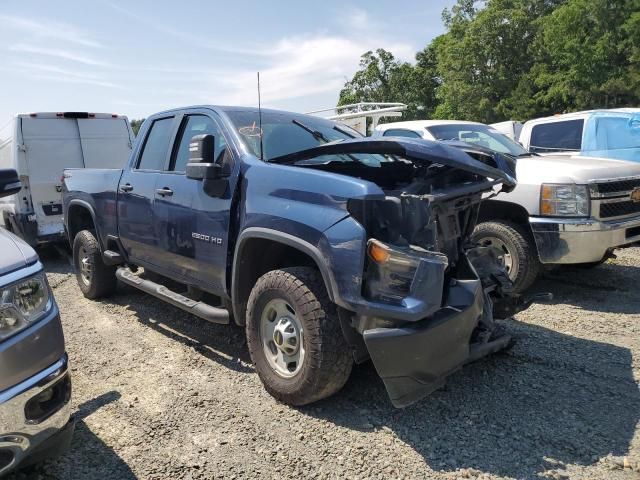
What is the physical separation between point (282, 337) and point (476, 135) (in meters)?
5.06

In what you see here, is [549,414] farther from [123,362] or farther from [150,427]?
[123,362]

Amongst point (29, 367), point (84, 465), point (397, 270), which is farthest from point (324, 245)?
point (84, 465)

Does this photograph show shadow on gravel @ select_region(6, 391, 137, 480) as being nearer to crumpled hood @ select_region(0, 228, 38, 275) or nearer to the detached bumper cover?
crumpled hood @ select_region(0, 228, 38, 275)

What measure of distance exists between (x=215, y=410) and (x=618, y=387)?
275 cm

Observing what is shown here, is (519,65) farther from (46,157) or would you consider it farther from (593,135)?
(46,157)

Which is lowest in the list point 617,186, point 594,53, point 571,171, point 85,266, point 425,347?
point 85,266

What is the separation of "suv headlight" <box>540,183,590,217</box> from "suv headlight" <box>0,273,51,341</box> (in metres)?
4.39

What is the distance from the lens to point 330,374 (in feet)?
10.0

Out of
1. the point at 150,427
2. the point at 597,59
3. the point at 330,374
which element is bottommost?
the point at 150,427

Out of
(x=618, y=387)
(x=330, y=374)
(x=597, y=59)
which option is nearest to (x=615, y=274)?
(x=618, y=387)

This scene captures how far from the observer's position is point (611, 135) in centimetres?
859

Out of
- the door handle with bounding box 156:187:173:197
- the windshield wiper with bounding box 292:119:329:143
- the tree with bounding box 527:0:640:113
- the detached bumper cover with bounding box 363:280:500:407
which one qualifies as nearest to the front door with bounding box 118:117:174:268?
the door handle with bounding box 156:187:173:197

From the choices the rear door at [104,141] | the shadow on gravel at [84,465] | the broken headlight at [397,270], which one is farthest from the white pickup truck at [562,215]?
the rear door at [104,141]

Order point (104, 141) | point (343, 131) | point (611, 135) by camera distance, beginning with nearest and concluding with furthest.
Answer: point (343, 131), point (611, 135), point (104, 141)
